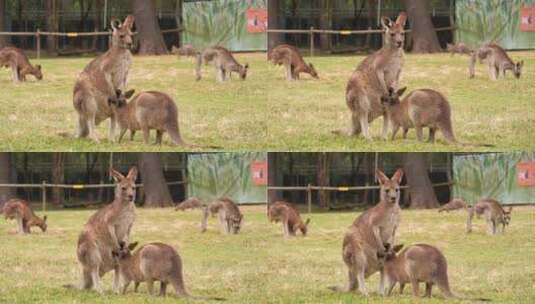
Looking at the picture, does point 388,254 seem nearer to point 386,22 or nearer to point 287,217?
point 287,217

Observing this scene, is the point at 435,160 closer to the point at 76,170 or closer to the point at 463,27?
the point at 463,27

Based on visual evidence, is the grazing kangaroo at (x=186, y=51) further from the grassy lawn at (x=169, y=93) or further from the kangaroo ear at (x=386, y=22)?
the kangaroo ear at (x=386, y=22)

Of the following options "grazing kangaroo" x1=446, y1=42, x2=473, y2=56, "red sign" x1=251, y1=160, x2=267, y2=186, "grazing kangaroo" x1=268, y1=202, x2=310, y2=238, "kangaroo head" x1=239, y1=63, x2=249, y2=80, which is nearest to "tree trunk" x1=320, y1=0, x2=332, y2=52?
"kangaroo head" x1=239, y1=63, x2=249, y2=80

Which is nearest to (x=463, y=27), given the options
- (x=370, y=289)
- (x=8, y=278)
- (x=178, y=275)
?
(x=370, y=289)

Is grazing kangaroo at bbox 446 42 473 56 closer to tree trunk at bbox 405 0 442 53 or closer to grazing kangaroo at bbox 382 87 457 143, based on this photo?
tree trunk at bbox 405 0 442 53

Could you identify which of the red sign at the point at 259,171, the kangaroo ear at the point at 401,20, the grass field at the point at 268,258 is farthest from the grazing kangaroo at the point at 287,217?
the kangaroo ear at the point at 401,20

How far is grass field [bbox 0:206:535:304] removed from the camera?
627 inches

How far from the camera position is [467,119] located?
17047 mm

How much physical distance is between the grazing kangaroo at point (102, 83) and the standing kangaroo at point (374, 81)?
258 cm

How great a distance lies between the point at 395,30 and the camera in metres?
16.3

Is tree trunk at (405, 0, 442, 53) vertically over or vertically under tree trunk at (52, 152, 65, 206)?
over

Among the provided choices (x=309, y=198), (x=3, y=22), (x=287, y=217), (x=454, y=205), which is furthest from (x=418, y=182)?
(x=3, y=22)

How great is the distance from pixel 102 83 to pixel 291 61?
2.31m

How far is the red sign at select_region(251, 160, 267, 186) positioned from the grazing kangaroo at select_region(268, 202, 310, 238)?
1.17 feet
